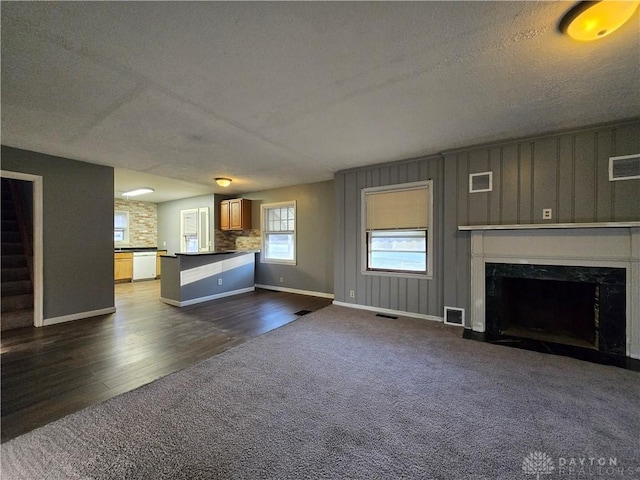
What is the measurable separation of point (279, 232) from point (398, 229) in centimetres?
323

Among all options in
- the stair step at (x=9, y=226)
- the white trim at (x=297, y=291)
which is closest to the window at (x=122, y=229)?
the stair step at (x=9, y=226)

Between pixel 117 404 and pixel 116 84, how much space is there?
2.52 m

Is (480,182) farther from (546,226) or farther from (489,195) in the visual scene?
(546,226)

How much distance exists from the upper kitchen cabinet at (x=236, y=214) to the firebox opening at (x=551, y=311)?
5.70 m

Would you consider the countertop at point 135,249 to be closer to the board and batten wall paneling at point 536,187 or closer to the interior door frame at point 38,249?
the interior door frame at point 38,249

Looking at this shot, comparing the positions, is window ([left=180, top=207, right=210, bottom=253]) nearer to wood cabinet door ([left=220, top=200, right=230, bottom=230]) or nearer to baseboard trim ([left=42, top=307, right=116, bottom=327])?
wood cabinet door ([left=220, top=200, right=230, bottom=230])

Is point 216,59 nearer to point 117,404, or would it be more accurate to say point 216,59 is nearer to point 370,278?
point 117,404

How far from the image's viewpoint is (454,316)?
11.8 feet

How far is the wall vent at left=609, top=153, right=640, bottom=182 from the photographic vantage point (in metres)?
2.60

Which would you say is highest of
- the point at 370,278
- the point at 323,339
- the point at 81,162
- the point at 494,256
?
the point at 81,162

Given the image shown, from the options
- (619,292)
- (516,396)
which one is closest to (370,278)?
(516,396)

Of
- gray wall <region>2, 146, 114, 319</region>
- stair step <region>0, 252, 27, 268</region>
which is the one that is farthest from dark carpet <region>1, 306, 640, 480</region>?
stair step <region>0, 252, 27, 268</region>

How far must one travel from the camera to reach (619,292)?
2.66 m

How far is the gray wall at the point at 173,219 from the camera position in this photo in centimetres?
719
